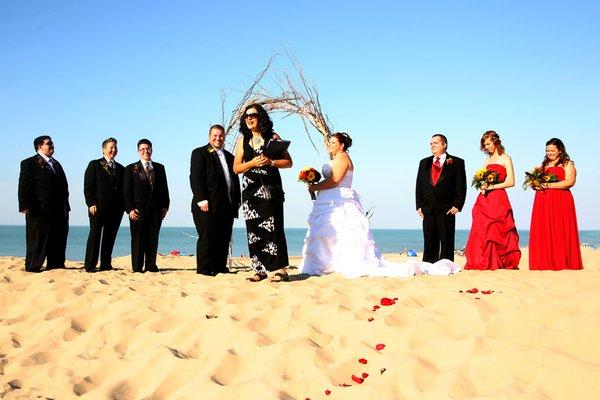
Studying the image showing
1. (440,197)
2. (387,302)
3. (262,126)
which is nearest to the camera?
(387,302)

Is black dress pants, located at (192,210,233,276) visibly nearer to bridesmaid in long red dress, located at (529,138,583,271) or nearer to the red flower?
the red flower

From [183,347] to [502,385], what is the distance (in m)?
2.07

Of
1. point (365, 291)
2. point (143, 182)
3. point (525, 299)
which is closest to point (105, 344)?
point (365, 291)

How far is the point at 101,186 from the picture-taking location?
801 centimetres

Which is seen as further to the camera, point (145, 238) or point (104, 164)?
point (104, 164)

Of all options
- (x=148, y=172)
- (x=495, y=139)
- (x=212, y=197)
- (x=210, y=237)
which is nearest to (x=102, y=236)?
(x=148, y=172)

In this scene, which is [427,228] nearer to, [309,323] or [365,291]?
[365,291]

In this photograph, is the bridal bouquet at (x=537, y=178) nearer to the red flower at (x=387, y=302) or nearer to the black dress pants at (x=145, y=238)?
the red flower at (x=387, y=302)

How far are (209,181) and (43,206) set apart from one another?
2.59 meters

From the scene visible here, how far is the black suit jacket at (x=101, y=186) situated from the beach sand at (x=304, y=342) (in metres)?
2.71

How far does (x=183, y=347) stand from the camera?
3688 millimetres

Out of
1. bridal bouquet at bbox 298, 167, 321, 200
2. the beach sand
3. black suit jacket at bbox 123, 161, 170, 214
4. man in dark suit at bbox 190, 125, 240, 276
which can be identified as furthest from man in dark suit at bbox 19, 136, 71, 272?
bridal bouquet at bbox 298, 167, 321, 200

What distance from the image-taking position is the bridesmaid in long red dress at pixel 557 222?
7723 millimetres

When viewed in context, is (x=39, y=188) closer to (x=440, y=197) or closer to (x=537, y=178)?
(x=440, y=197)
